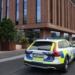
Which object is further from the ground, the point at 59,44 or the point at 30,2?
the point at 30,2

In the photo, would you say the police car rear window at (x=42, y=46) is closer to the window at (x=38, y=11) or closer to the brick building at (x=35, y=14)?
the brick building at (x=35, y=14)

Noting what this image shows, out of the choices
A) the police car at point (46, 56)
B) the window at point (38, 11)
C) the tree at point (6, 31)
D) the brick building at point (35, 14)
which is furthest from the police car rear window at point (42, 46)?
the window at point (38, 11)

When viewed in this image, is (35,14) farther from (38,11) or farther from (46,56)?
(46,56)

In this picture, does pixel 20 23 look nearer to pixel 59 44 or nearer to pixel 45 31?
pixel 45 31

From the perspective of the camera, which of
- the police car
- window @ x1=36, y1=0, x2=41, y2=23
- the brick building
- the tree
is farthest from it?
window @ x1=36, y1=0, x2=41, y2=23

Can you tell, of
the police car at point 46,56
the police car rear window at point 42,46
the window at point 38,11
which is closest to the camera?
the police car at point 46,56

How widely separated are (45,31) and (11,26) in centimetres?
2091

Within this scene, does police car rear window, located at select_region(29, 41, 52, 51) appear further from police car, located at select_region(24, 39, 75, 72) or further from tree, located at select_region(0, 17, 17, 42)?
tree, located at select_region(0, 17, 17, 42)

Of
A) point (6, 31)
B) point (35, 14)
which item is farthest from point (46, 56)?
point (35, 14)

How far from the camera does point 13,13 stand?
150ft

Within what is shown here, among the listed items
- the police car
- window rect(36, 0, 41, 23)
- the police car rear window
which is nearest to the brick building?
window rect(36, 0, 41, 23)

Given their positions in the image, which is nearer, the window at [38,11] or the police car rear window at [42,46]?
the police car rear window at [42,46]

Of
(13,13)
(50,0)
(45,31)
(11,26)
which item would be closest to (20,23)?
(13,13)

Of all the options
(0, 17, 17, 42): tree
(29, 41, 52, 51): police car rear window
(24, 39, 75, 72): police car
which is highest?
(0, 17, 17, 42): tree
